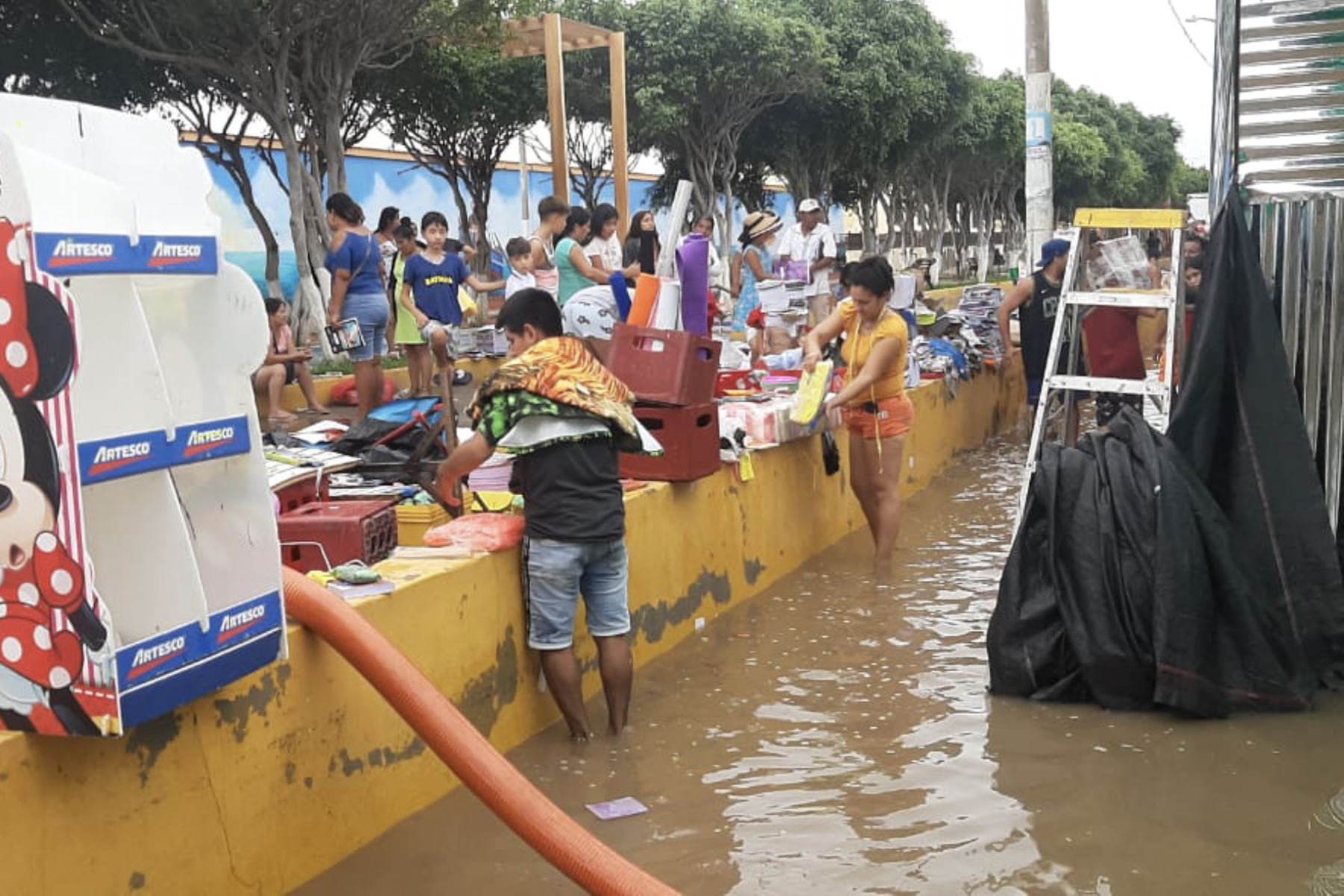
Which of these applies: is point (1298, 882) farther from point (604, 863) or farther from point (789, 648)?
point (789, 648)

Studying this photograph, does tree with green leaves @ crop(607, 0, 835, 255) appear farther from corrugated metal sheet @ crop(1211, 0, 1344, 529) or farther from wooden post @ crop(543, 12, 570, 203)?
corrugated metal sheet @ crop(1211, 0, 1344, 529)

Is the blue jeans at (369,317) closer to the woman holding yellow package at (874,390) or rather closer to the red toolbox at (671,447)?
the woman holding yellow package at (874,390)

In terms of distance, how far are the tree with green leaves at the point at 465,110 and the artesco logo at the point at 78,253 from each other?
65.9 ft

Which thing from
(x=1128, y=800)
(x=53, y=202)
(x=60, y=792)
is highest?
(x=53, y=202)

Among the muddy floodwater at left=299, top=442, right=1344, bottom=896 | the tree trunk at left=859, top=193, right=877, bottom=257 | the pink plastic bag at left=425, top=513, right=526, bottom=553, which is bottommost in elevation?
the muddy floodwater at left=299, top=442, right=1344, bottom=896

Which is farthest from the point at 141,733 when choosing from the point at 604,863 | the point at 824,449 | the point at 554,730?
the point at 824,449

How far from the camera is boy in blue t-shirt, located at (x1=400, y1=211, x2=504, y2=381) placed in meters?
10.7

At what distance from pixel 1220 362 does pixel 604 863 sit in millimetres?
3602

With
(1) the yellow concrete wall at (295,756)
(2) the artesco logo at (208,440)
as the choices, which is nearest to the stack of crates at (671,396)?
(1) the yellow concrete wall at (295,756)

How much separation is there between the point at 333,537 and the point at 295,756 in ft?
4.04

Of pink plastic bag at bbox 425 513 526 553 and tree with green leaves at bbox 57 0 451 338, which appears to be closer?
pink plastic bag at bbox 425 513 526 553

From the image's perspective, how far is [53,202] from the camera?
2922 mm

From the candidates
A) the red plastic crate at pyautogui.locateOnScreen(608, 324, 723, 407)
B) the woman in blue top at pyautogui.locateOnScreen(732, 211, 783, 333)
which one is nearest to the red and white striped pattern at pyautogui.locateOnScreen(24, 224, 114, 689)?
the red plastic crate at pyautogui.locateOnScreen(608, 324, 723, 407)

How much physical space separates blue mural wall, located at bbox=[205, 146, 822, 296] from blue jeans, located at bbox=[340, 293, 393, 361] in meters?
13.2
